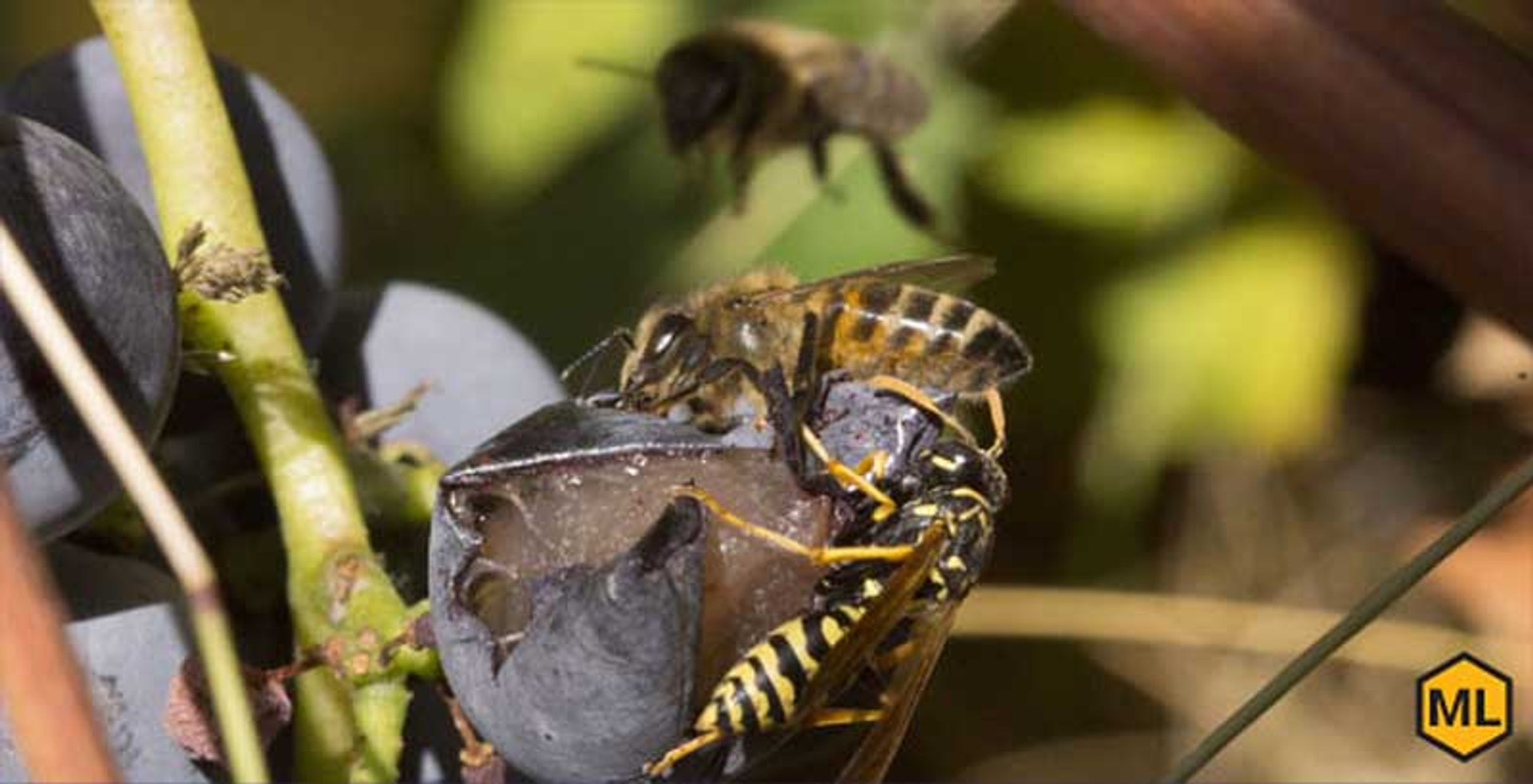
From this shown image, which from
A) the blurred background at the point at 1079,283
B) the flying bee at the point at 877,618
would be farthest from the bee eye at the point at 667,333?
the blurred background at the point at 1079,283

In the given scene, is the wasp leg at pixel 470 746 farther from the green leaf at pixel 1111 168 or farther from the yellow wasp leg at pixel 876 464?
the green leaf at pixel 1111 168

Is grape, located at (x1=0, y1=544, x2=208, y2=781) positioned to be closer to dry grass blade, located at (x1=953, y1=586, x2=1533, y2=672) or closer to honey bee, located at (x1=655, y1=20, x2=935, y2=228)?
dry grass blade, located at (x1=953, y1=586, x2=1533, y2=672)

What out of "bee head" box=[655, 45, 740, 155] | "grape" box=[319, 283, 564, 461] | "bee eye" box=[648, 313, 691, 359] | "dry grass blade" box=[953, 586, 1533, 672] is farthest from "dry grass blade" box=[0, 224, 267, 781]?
"bee head" box=[655, 45, 740, 155]

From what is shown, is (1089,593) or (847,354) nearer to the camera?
(847,354)

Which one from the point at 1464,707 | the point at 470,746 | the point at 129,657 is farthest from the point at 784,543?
the point at 1464,707

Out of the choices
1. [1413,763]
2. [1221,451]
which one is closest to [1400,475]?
[1221,451]

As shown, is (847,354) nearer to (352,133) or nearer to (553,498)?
(553,498)
